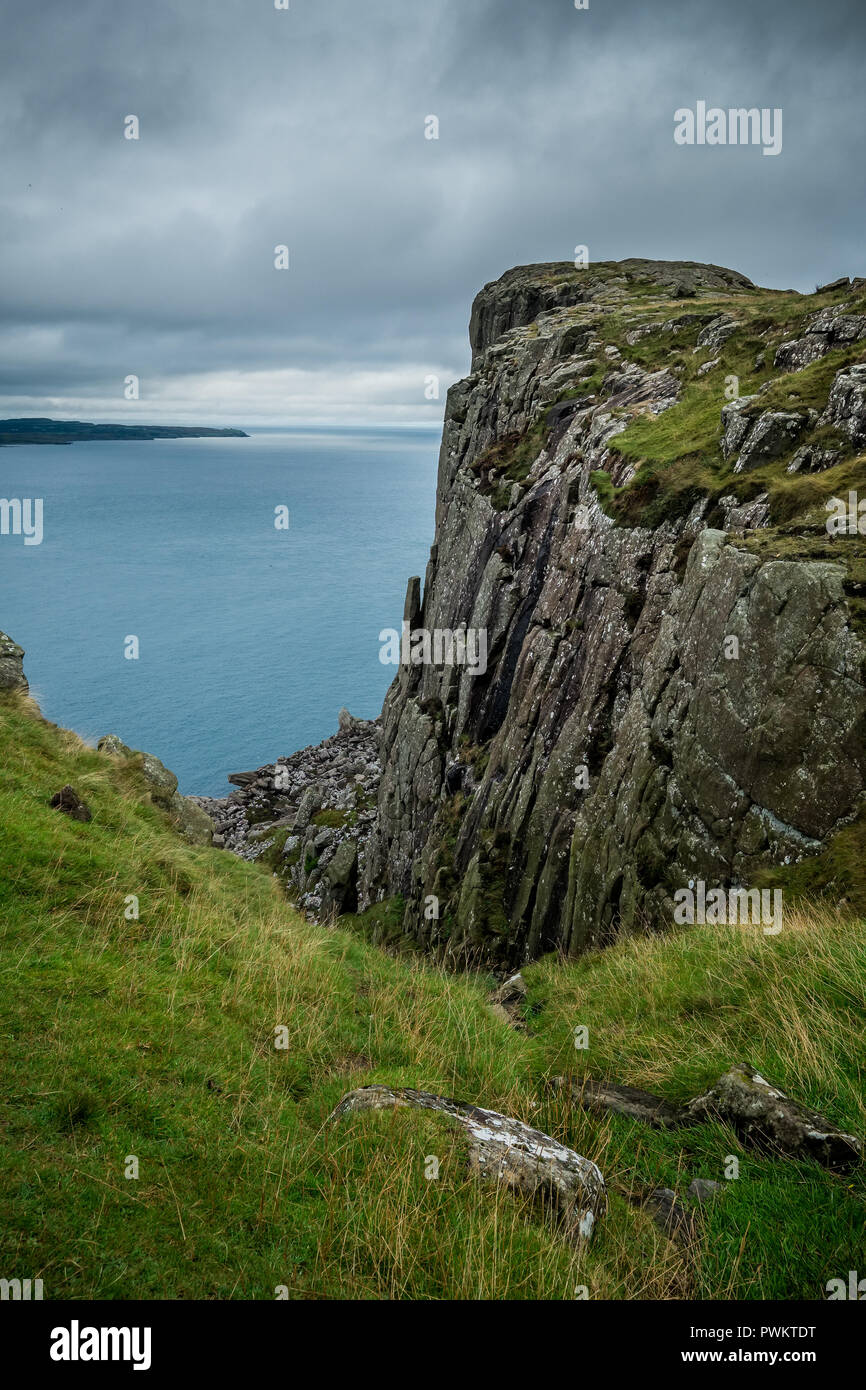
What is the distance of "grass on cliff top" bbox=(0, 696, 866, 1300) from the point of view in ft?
16.9

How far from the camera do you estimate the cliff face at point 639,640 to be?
1368 cm

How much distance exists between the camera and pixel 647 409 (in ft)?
97.7

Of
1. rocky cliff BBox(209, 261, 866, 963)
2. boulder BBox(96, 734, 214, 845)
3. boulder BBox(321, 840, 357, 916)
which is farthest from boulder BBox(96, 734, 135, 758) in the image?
boulder BBox(321, 840, 357, 916)

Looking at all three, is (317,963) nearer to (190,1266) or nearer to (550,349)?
(190,1266)

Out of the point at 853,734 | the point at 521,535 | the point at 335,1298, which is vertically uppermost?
the point at 521,535

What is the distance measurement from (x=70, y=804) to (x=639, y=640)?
15.7m

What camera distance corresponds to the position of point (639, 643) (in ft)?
67.3

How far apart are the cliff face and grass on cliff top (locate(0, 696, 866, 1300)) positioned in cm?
402

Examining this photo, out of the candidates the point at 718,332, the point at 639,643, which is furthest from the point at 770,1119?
the point at 718,332

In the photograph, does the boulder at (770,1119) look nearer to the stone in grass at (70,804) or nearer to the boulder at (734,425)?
the stone in grass at (70,804)

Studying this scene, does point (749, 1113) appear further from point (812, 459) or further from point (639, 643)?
point (812, 459)

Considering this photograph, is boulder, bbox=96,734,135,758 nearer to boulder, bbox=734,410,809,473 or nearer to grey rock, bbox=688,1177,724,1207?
grey rock, bbox=688,1177,724,1207
